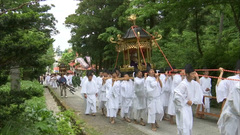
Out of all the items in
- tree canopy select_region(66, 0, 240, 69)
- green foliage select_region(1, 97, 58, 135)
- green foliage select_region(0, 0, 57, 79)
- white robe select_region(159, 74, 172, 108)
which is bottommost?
green foliage select_region(1, 97, 58, 135)

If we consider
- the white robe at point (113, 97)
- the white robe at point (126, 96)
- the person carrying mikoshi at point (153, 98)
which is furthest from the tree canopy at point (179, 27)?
the white robe at point (113, 97)

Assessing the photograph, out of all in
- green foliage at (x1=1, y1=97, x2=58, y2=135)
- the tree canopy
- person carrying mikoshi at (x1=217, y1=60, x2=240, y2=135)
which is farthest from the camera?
the tree canopy

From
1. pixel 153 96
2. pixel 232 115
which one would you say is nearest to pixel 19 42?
pixel 232 115

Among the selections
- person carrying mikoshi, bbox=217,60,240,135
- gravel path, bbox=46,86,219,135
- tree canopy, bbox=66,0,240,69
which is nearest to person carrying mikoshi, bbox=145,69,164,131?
gravel path, bbox=46,86,219,135

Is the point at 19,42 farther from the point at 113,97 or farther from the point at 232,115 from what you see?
the point at 113,97

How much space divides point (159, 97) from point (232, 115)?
361 centimetres

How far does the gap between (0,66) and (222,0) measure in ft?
30.8

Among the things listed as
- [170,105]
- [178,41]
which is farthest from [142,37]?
[178,41]

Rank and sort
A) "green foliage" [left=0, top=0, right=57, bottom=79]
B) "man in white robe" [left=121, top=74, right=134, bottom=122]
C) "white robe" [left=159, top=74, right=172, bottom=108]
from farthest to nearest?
"white robe" [left=159, top=74, right=172, bottom=108]
"man in white robe" [left=121, top=74, right=134, bottom=122]
"green foliage" [left=0, top=0, right=57, bottom=79]

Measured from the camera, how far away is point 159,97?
8414 mm

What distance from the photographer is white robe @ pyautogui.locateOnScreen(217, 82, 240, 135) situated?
15.5 feet

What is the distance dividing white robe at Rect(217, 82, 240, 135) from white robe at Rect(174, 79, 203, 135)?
2.92ft

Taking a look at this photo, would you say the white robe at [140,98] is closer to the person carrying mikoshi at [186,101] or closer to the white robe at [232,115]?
the person carrying mikoshi at [186,101]

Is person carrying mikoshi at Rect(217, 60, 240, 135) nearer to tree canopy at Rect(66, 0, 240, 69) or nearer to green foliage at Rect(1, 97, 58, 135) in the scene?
green foliage at Rect(1, 97, 58, 135)
